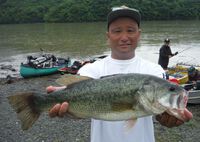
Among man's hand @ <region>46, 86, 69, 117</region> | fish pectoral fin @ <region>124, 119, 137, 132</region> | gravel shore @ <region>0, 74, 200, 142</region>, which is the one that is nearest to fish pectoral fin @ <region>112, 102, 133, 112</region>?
fish pectoral fin @ <region>124, 119, 137, 132</region>

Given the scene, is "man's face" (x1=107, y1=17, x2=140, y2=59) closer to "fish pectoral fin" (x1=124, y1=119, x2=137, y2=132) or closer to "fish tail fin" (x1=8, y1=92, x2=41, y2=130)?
"fish pectoral fin" (x1=124, y1=119, x2=137, y2=132)

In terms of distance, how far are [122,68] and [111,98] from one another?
497 mm

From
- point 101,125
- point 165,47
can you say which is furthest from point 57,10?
point 101,125

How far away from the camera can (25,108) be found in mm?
3578

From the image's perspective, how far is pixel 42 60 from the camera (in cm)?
2403

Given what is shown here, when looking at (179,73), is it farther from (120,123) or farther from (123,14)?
(120,123)

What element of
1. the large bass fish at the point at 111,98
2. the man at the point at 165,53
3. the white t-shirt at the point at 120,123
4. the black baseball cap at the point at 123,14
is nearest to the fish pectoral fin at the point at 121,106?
the large bass fish at the point at 111,98

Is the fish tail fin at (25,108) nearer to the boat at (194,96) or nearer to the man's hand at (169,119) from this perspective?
the man's hand at (169,119)

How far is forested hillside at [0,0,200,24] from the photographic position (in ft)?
315

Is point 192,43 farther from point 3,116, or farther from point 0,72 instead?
point 3,116

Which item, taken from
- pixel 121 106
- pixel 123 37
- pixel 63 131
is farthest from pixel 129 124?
pixel 63 131

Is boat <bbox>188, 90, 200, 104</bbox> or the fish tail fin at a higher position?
the fish tail fin

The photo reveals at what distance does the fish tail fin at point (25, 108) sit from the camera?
3.55m

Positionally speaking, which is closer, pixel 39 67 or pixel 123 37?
pixel 123 37
